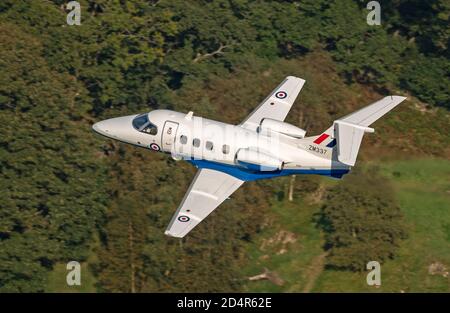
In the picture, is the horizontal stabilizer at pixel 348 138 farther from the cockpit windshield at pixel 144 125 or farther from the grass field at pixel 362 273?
the grass field at pixel 362 273

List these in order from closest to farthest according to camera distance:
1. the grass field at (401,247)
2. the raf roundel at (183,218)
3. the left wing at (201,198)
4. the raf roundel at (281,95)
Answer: the left wing at (201,198) < the raf roundel at (183,218) < the raf roundel at (281,95) < the grass field at (401,247)

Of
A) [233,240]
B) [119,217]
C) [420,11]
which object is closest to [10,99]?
[119,217]

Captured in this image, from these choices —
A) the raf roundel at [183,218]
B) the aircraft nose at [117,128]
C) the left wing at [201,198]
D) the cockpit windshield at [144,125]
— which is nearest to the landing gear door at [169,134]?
the cockpit windshield at [144,125]

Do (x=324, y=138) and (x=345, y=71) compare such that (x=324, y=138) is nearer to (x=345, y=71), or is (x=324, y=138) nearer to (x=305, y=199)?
(x=305, y=199)

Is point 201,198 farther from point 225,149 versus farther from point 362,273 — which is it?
point 362,273

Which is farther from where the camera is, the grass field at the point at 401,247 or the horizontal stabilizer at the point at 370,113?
the grass field at the point at 401,247

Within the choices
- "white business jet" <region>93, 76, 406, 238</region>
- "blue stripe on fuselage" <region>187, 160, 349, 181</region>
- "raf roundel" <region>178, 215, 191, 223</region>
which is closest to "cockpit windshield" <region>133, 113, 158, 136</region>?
"white business jet" <region>93, 76, 406, 238</region>

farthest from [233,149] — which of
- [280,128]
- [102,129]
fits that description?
[102,129]

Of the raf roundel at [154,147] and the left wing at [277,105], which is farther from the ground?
the left wing at [277,105]
